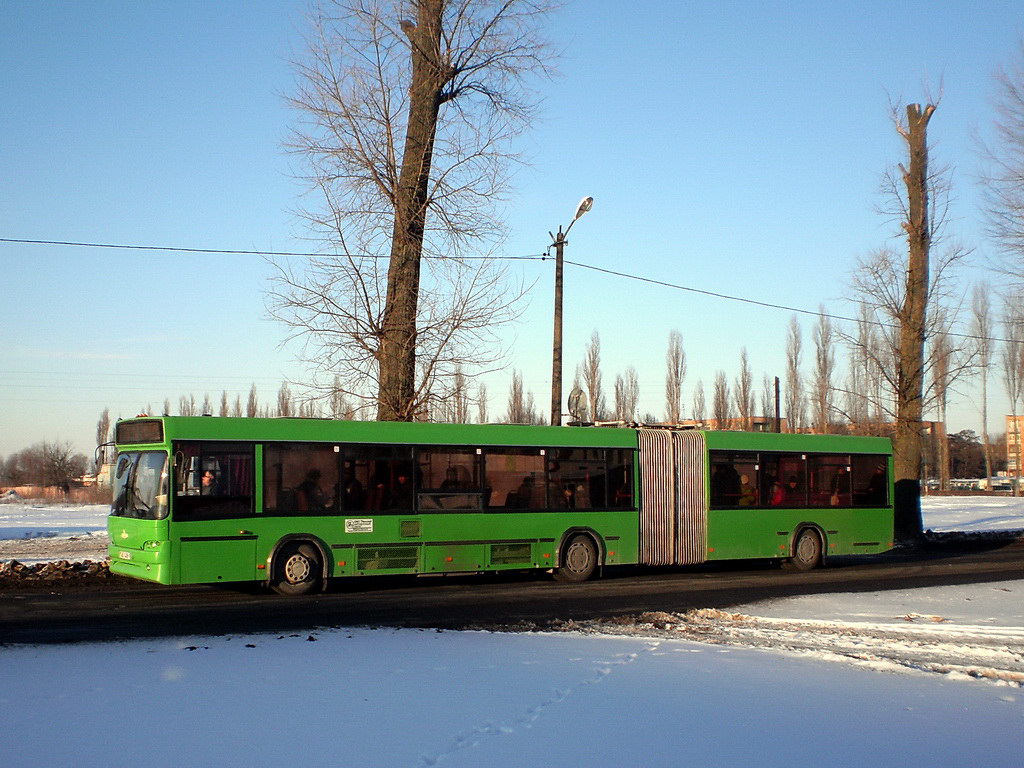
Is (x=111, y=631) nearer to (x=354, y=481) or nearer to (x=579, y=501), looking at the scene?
(x=354, y=481)

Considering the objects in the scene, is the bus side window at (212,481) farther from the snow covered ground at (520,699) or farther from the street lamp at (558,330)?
the street lamp at (558,330)

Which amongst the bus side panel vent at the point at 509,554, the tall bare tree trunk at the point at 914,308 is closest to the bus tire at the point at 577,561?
the bus side panel vent at the point at 509,554

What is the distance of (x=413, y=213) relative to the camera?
22.1 m

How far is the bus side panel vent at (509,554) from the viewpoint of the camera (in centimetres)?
1773

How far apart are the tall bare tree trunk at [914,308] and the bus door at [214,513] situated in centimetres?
2082

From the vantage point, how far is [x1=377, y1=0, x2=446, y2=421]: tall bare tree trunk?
859 inches

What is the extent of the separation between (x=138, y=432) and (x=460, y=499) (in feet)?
17.4

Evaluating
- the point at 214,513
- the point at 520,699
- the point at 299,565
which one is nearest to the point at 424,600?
the point at 299,565

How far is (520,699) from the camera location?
25.4 feet

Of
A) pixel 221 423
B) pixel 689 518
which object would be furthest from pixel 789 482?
pixel 221 423

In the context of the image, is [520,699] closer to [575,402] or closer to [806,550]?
[806,550]

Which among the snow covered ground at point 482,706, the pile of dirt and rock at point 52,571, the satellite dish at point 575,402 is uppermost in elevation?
the satellite dish at point 575,402

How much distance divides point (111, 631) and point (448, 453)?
6951mm

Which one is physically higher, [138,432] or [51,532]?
[138,432]
